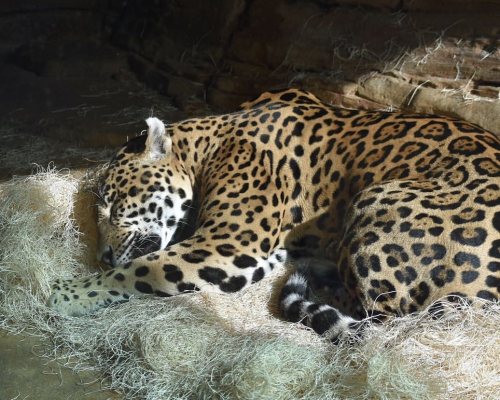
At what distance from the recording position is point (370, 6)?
26.7 ft

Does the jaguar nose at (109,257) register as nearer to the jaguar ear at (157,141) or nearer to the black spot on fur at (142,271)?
the black spot on fur at (142,271)

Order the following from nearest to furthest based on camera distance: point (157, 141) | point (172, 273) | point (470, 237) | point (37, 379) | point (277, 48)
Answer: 1. point (470, 237)
2. point (37, 379)
3. point (172, 273)
4. point (157, 141)
5. point (277, 48)

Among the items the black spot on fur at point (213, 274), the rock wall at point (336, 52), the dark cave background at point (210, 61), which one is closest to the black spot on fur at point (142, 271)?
the black spot on fur at point (213, 274)

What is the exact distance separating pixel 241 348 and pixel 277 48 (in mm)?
4722

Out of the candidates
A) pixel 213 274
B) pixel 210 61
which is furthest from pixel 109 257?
pixel 210 61

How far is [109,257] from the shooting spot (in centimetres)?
626

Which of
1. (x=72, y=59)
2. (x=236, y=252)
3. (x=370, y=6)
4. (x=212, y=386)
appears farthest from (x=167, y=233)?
(x=72, y=59)

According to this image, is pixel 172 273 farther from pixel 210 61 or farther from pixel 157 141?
pixel 210 61

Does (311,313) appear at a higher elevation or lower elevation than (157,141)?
lower

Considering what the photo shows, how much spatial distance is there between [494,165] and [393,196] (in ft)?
2.57

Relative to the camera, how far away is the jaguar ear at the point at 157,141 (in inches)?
249

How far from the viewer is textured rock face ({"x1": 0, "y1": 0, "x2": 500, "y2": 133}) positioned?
715 cm

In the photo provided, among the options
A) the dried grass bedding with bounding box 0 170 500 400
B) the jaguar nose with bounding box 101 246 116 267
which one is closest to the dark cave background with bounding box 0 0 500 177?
the jaguar nose with bounding box 101 246 116 267

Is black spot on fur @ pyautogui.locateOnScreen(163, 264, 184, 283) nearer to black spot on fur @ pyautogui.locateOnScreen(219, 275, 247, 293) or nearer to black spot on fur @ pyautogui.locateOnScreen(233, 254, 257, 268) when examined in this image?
black spot on fur @ pyautogui.locateOnScreen(219, 275, 247, 293)
